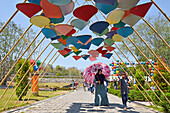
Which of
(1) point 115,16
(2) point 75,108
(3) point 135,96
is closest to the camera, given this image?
(1) point 115,16

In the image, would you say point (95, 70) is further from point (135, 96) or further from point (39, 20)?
point (39, 20)

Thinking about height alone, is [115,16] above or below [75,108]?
above

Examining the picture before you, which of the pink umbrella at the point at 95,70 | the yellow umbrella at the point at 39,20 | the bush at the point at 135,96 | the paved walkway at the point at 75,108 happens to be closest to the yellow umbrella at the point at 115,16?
the yellow umbrella at the point at 39,20

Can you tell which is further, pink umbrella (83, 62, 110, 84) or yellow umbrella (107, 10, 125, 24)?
pink umbrella (83, 62, 110, 84)

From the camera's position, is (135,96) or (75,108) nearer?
(75,108)

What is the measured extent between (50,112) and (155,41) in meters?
25.3

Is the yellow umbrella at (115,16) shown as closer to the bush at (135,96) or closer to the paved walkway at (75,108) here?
the paved walkway at (75,108)

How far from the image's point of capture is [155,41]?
1088 inches

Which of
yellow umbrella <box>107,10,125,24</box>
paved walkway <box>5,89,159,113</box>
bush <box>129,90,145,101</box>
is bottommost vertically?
paved walkway <box>5,89,159,113</box>

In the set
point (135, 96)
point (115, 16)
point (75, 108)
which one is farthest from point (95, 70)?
point (115, 16)

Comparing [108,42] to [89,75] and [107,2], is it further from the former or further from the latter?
[89,75]

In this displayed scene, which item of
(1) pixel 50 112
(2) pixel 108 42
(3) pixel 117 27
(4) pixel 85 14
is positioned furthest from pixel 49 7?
(1) pixel 50 112

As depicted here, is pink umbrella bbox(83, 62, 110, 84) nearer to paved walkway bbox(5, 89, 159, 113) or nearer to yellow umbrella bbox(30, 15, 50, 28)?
paved walkway bbox(5, 89, 159, 113)

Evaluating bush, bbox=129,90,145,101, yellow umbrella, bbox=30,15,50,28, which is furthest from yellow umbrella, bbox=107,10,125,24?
bush, bbox=129,90,145,101
